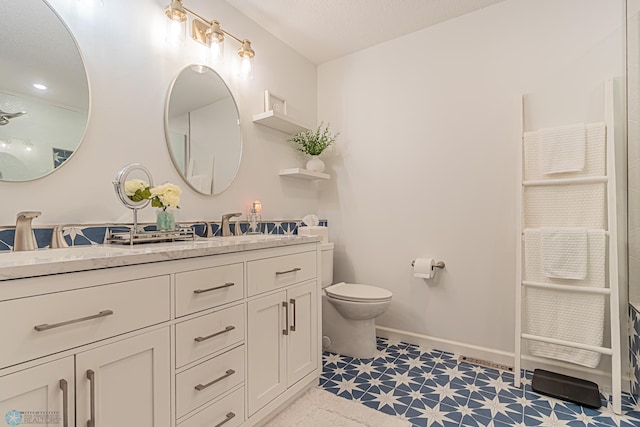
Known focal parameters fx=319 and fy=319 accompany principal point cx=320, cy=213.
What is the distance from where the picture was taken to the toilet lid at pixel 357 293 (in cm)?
217

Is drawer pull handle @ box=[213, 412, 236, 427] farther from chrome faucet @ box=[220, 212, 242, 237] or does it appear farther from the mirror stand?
chrome faucet @ box=[220, 212, 242, 237]

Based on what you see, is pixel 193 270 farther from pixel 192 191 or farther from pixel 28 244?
pixel 192 191

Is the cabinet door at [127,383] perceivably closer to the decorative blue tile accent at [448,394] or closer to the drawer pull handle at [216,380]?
the drawer pull handle at [216,380]

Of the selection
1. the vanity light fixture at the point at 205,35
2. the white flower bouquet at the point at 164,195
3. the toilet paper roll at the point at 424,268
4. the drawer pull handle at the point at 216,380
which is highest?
the vanity light fixture at the point at 205,35

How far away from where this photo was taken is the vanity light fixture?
67.2 inches

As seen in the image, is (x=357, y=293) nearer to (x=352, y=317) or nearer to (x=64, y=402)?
(x=352, y=317)

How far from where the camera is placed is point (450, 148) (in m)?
2.36

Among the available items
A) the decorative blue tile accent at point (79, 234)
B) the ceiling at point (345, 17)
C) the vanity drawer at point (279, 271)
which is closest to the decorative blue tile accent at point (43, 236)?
the decorative blue tile accent at point (79, 234)

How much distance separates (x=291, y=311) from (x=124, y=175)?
40.4 inches

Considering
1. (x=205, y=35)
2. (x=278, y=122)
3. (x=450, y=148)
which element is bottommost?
(x=450, y=148)

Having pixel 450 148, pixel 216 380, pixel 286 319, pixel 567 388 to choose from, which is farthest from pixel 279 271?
pixel 567 388

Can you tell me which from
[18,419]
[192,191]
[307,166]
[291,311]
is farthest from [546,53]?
[18,419]

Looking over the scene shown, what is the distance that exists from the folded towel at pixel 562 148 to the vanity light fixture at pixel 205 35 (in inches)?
76.6

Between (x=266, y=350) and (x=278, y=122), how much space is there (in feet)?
5.27
